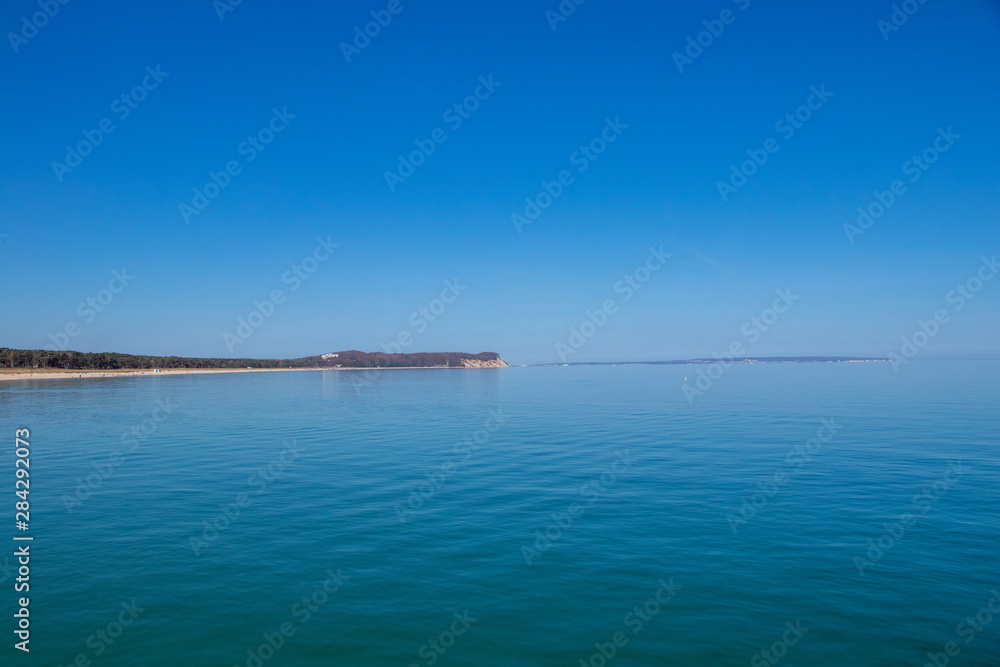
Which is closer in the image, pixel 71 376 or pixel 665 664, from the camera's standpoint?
pixel 665 664

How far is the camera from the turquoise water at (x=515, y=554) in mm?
11547

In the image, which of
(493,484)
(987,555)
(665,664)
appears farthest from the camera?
(493,484)

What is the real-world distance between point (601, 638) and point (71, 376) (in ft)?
710

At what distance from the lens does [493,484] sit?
25.8 m

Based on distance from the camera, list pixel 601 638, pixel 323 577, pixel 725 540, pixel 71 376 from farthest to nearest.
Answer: pixel 71 376
pixel 725 540
pixel 323 577
pixel 601 638

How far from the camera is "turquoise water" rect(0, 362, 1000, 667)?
11.5 meters

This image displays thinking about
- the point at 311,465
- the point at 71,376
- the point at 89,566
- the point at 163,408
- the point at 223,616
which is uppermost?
the point at 71,376

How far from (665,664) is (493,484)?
15.4 meters

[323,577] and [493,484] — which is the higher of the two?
[493,484]

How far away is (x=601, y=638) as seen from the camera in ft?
38.5

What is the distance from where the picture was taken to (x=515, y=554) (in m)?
16.5

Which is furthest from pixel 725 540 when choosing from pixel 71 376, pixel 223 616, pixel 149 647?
pixel 71 376

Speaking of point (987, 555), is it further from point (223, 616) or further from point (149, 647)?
point (149, 647)

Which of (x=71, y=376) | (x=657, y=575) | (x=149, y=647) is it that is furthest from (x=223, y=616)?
(x=71, y=376)
